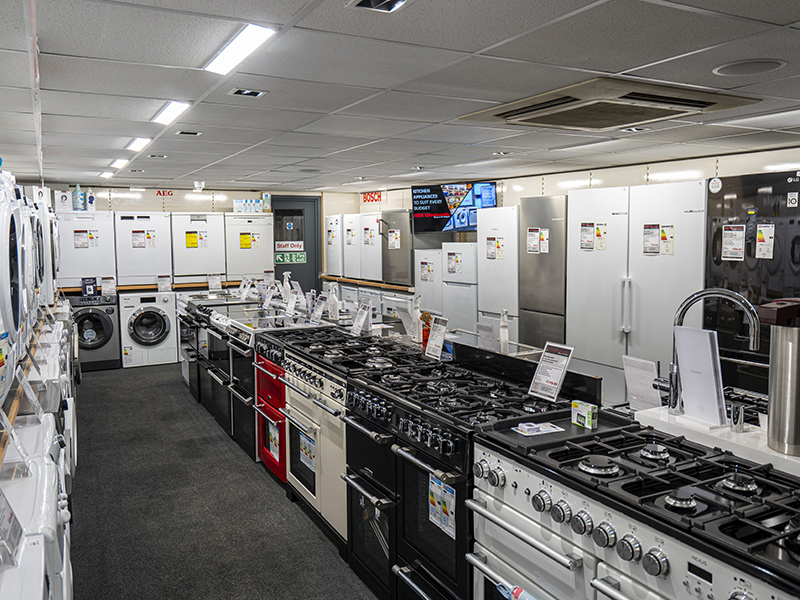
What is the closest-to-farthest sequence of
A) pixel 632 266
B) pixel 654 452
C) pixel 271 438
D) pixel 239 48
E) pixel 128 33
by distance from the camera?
pixel 654 452, pixel 128 33, pixel 239 48, pixel 271 438, pixel 632 266

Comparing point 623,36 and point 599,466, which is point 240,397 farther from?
point 623,36

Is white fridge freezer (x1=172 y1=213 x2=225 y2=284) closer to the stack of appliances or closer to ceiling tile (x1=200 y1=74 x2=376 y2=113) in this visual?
the stack of appliances

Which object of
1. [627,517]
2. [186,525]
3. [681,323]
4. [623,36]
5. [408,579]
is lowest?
[186,525]

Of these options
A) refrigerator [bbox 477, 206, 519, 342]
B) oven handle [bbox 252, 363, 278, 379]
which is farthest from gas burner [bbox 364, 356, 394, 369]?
refrigerator [bbox 477, 206, 519, 342]

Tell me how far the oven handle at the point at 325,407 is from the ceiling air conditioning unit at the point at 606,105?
6.49 feet

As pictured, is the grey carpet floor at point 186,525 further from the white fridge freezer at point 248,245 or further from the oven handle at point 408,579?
the white fridge freezer at point 248,245

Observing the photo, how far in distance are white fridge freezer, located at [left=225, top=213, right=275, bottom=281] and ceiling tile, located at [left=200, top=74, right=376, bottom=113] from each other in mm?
5630

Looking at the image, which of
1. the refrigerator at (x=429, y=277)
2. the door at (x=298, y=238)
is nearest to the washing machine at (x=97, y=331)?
the door at (x=298, y=238)

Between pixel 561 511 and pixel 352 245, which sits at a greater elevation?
pixel 352 245

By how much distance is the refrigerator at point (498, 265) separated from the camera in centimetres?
652

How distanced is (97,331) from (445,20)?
7.47 meters

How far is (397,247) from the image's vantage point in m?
8.45

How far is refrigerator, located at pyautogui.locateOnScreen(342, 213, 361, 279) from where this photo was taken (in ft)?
30.6

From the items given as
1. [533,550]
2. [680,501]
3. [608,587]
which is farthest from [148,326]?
[680,501]
